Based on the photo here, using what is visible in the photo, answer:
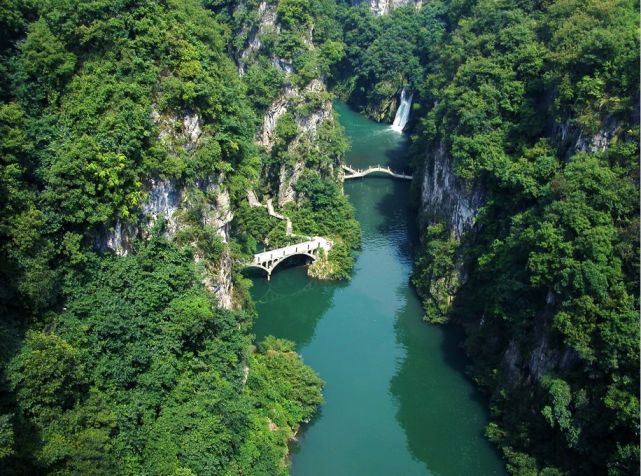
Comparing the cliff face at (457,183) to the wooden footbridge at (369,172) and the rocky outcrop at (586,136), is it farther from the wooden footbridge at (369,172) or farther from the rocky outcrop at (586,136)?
the wooden footbridge at (369,172)

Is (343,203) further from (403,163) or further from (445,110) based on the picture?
(403,163)

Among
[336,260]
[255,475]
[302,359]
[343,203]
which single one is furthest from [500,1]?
[255,475]

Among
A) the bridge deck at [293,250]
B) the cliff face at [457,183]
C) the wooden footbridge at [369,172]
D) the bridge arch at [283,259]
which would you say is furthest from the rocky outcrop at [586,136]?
the wooden footbridge at [369,172]

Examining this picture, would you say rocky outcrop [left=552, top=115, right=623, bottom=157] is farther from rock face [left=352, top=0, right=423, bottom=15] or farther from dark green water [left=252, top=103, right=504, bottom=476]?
rock face [left=352, top=0, right=423, bottom=15]

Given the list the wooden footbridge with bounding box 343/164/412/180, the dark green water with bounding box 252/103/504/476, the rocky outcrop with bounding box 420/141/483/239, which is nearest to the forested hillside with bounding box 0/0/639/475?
the rocky outcrop with bounding box 420/141/483/239

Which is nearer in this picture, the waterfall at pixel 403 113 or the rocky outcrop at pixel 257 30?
the rocky outcrop at pixel 257 30

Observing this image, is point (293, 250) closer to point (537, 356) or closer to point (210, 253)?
point (210, 253)
